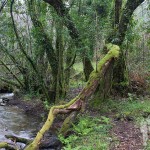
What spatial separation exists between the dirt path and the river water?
3709 millimetres

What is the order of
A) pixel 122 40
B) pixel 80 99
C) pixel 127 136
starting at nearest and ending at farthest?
1. pixel 127 136
2. pixel 80 99
3. pixel 122 40

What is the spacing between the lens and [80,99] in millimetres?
A: 11617

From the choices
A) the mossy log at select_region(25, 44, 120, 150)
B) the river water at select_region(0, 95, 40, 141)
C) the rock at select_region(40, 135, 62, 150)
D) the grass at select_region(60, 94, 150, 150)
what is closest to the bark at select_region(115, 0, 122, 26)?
the mossy log at select_region(25, 44, 120, 150)

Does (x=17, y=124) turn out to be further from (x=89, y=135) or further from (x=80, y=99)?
(x=89, y=135)

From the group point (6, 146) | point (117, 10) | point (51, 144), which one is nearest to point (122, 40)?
point (117, 10)

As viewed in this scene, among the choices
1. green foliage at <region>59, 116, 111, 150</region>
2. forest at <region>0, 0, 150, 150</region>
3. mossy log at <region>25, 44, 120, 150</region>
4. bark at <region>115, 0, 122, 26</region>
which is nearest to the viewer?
green foliage at <region>59, 116, 111, 150</region>

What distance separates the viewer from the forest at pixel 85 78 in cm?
1069

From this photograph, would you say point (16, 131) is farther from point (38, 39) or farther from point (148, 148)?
point (148, 148)

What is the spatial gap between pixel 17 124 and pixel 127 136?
21.2 feet

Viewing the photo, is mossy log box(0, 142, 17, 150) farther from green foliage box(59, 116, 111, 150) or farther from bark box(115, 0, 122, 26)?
bark box(115, 0, 122, 26)

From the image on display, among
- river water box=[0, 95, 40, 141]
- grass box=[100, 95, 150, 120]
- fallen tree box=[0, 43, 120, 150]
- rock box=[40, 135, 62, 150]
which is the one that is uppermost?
fallen tree box=[0, 43, 120, 150]

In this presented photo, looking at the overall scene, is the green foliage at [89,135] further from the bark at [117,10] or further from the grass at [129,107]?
the bark at [117,10]

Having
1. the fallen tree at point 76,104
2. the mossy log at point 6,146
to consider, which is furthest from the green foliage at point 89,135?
the mossy log at point 6,146

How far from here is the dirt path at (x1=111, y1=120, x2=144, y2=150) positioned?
9305mm
